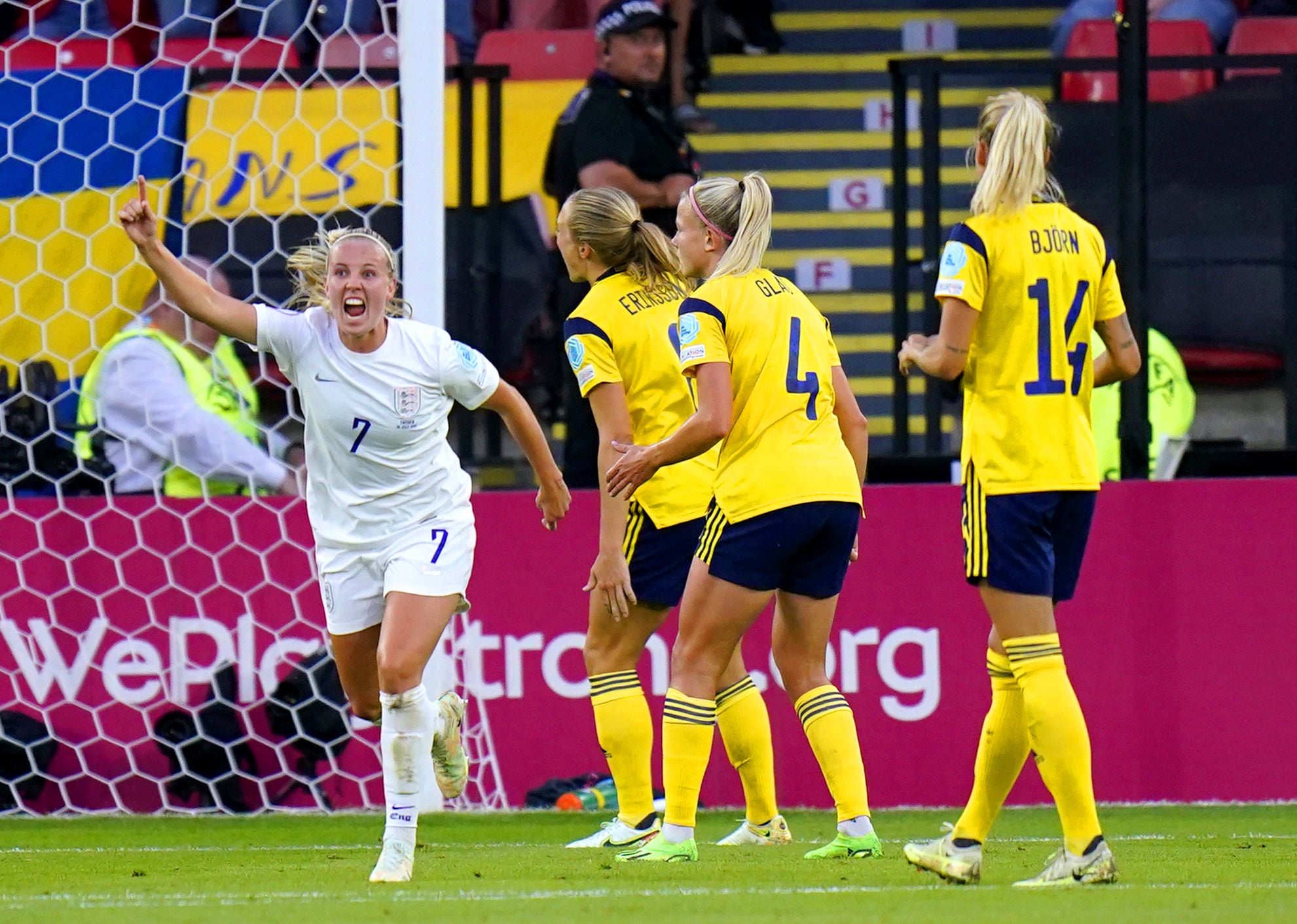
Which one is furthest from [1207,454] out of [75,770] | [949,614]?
[75,770]

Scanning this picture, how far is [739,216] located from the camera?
18.3 feet

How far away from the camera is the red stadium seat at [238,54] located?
881cm

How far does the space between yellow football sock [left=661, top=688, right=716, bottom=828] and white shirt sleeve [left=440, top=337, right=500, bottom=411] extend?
1004mm

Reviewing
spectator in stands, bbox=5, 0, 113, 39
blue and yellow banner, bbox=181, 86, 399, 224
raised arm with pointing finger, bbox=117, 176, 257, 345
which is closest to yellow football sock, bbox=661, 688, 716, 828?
raised arm with pointing finger, bbox=117, 176, 257, 345

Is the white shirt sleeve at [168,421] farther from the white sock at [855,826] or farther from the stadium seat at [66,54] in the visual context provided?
the white sock at [855,826]

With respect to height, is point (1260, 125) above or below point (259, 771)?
above

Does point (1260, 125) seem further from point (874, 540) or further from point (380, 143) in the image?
point (380, 143)

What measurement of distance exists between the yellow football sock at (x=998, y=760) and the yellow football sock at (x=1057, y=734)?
0.11 m

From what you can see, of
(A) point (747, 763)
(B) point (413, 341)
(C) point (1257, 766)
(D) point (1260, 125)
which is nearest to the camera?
(B) point (413, 341)

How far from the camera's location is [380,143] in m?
8.59

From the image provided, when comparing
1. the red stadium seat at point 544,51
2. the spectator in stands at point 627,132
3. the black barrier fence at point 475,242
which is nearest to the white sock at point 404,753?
the black barrier fence at point 475,242

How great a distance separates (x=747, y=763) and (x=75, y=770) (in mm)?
3053

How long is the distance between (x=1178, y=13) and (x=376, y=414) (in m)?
6.60

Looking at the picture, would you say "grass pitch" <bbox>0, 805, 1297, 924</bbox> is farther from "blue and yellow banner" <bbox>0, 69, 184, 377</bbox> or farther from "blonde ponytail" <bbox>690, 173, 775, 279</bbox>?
"blue and yellow banner" <bbox>0, 69, 184, 377</bbox>
